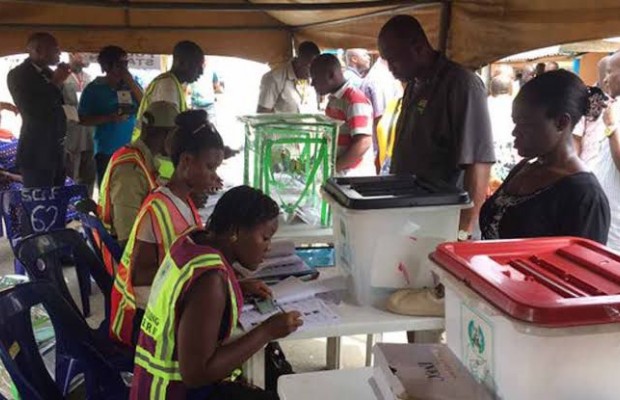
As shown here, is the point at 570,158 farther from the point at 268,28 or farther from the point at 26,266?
the point at 268,28

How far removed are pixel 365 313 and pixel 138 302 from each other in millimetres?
746

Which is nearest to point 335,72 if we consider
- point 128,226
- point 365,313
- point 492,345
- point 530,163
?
point 128,226

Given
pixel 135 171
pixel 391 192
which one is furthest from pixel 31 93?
pixel 391 192

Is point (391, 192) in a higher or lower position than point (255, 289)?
higher

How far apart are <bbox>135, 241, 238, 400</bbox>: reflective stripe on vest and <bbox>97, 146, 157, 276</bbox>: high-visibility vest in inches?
44.3

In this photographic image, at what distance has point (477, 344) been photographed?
113 centimetres

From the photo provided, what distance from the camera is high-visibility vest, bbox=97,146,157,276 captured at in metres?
2.53

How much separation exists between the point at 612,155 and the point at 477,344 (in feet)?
6.41

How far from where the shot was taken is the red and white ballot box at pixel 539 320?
93cm

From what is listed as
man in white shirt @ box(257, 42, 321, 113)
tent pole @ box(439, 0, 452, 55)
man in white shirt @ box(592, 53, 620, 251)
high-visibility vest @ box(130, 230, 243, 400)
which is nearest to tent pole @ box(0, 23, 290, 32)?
man in white shirt @ box(257, 42, 321, 113)

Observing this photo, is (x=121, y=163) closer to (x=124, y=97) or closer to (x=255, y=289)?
(x=255, y=289)

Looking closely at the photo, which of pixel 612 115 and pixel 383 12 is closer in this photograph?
pixel 612 115

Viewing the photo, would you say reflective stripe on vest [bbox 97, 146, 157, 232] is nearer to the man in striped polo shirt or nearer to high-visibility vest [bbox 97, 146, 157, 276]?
high-visibility vest [bbox 97, 146, 157, 276]

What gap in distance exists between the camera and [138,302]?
1.96 metres
